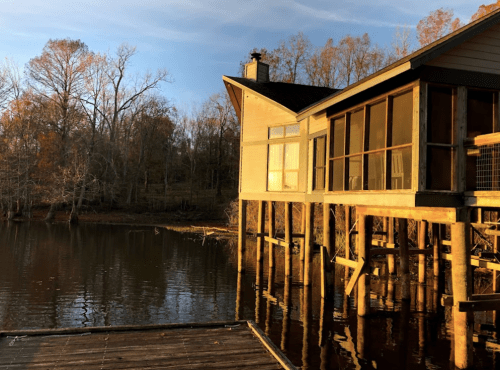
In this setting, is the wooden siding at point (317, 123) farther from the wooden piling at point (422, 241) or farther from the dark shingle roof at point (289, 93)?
the wooden piling at point (422, 241)

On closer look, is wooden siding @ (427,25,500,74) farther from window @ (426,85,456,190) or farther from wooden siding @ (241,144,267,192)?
wooden siding @ (241,144,267,192)

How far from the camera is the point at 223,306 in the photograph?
13.6 m

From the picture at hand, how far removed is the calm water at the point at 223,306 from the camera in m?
9.69

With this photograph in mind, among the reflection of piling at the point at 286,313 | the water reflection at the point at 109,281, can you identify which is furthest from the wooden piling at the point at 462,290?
the water reflection at the point at 109,281

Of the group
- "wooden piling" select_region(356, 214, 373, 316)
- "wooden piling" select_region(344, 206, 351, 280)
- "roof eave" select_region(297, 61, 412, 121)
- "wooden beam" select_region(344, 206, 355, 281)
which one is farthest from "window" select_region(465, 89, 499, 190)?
"wooden beam" select_region(344, 206, 355, 281)

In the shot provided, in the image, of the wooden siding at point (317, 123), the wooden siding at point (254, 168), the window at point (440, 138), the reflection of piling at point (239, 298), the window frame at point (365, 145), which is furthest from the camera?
the wooden siding at point (254, 168)

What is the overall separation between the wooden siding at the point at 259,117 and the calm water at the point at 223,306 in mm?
5897

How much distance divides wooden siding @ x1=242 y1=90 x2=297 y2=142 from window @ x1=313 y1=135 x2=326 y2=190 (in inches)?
67.0

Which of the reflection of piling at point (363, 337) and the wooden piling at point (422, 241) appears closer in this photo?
the reflection of piling at point (363, 337)

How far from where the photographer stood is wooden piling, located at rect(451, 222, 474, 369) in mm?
7824

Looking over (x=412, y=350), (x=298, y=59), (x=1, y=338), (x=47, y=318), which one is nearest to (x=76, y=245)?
(x=47, y=318)

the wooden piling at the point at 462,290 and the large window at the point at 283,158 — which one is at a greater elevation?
the large window at the point at 283,158

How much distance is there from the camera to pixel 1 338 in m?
7.57

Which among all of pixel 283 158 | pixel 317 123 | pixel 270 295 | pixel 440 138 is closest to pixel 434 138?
pixel 440 138
